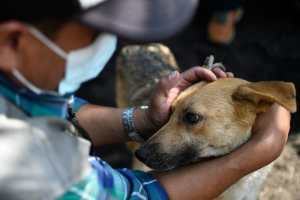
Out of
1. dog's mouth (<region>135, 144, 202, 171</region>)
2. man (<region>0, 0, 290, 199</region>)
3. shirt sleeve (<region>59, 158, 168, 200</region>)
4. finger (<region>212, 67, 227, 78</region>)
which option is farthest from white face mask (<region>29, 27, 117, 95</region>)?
finger (<region>212, 67, 227, 78</region>)

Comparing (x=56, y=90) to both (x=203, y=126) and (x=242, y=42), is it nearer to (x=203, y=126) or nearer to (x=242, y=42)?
(x=203, y=126)

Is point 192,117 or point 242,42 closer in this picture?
point 192,117

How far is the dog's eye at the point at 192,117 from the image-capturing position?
2387 mm

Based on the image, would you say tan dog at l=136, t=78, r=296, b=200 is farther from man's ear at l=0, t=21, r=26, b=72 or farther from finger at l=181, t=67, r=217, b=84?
man's ear at l=0, t=21, r=26, b=72

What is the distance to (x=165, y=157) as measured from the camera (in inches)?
93.2

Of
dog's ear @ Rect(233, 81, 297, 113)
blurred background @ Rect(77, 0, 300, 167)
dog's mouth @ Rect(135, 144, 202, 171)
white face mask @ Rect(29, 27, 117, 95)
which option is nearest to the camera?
white face mask @ Rect(29, 27, 117, 95)

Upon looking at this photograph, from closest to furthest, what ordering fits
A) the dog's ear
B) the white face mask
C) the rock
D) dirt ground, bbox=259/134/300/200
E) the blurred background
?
1. the white face mask
2. the dog's ear
3. dirt ground, bbox=259/134/300/200
4. the rock
5. the blurred background

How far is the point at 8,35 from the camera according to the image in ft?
4.66

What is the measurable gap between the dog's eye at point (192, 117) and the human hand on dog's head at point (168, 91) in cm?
8

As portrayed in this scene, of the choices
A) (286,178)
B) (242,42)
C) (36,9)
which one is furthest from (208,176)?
(242,42)

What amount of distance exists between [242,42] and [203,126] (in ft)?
10.3

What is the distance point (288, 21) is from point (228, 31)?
0.71 m

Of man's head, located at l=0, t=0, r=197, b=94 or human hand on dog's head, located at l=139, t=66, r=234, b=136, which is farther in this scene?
human hand on dog's head, located at l=139, t=66, r=234, b=136

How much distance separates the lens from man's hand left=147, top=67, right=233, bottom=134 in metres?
2.40
